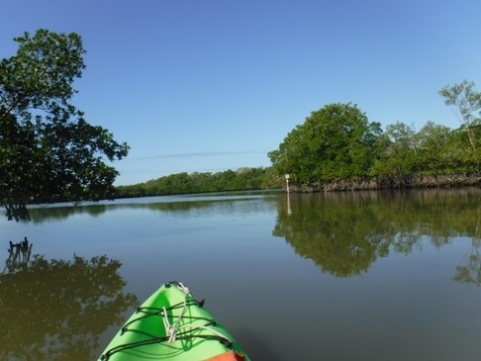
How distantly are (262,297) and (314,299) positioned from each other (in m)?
0.82

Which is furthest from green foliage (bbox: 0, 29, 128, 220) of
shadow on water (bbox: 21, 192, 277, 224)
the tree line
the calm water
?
the tree line

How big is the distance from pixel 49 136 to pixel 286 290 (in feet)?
32.6

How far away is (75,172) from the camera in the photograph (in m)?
12.4

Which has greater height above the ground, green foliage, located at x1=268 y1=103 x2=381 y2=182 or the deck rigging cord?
green foliage, located at x1=268 y1=103 x2=381 y2=182

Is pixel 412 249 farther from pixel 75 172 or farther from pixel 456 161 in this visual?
pixel 456 161

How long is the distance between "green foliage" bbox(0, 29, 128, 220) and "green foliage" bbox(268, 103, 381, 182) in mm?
35734

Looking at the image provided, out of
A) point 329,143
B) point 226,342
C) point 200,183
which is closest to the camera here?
point 226,342

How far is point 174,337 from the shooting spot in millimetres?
3598

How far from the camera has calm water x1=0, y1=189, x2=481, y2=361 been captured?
168 inches

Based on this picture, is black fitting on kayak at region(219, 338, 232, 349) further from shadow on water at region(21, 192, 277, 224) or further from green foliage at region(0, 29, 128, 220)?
shadow on water at region(21, 192, 277, 224)

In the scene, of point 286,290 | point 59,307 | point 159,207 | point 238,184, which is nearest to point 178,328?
point 286,290

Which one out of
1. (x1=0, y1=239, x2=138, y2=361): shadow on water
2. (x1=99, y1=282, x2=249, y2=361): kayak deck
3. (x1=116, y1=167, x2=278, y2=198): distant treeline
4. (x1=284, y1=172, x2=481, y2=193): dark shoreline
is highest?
(x1=116, y1=167, x2=278, y2=198): distant treeline

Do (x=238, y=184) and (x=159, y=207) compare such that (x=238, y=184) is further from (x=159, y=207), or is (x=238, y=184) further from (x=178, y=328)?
(x=178, y=328)

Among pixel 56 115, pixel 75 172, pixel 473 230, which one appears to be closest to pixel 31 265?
pixel 75 172
